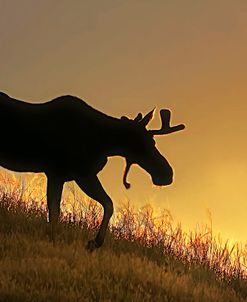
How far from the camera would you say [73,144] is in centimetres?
942

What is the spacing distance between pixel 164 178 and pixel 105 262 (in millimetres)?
1639

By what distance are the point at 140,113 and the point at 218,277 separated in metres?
3.69

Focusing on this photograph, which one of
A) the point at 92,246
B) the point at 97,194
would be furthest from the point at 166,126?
the point at 92,246

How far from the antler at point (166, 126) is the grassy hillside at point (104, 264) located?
6.19 feet

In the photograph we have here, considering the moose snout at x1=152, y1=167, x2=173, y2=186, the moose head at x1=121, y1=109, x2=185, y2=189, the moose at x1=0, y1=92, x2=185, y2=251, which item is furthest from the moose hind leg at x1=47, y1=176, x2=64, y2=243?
the moose snout at x1=152, y1=167, x2=173, y2=186

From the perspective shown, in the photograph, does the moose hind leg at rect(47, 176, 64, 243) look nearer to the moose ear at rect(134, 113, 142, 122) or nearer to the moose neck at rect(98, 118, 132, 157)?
the moose neck at rect(98, 118, 132, 157)

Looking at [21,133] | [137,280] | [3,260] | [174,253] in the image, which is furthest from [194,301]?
[174,253]

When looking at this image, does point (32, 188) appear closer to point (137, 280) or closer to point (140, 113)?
point (140, 113)

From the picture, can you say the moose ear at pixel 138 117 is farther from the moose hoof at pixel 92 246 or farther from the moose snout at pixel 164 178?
the moose hoof at pixel 92 246

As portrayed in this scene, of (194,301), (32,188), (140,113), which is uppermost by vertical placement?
(140,113)

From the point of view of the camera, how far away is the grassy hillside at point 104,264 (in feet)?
24.9

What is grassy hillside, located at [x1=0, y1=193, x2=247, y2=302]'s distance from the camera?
7.58 m

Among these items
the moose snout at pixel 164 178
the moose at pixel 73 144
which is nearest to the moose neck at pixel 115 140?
the moose at pixel 73 144

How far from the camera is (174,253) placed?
12.6 meters
